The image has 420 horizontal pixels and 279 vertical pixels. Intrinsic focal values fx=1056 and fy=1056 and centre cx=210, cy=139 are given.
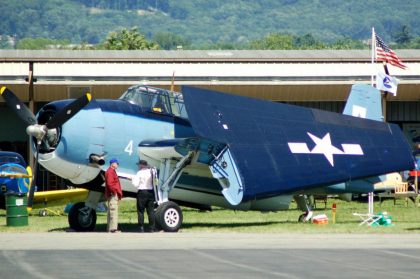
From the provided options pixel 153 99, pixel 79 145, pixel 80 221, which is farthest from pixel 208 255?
pixel 80 221

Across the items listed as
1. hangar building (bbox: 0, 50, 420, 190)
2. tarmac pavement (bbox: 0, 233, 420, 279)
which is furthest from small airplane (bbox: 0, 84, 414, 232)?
hangar building (bbox: 0, 50, 420, 190)

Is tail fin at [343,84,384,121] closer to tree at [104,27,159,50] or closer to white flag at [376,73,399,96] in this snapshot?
white flag at [376,73,399,96]

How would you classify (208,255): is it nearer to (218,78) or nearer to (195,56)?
(218,78)

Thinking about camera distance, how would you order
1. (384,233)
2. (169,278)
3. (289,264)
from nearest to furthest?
(169,278), (289,264), (384,233)

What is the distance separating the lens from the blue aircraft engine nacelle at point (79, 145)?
73.9 feet

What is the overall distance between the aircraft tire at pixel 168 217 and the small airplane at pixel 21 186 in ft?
27.1

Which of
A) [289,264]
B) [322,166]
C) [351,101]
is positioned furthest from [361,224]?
[289,264]

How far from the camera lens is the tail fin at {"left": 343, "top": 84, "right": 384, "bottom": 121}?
27.8m

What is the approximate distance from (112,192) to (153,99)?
238cm

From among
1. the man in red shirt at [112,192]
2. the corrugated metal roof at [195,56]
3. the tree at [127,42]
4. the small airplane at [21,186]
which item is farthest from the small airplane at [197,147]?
the tree at [127,42]

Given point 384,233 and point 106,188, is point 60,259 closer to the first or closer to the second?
point 106,188

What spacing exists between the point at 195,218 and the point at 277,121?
5134mm

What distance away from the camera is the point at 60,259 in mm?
16672

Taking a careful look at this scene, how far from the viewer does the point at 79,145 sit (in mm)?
22656
